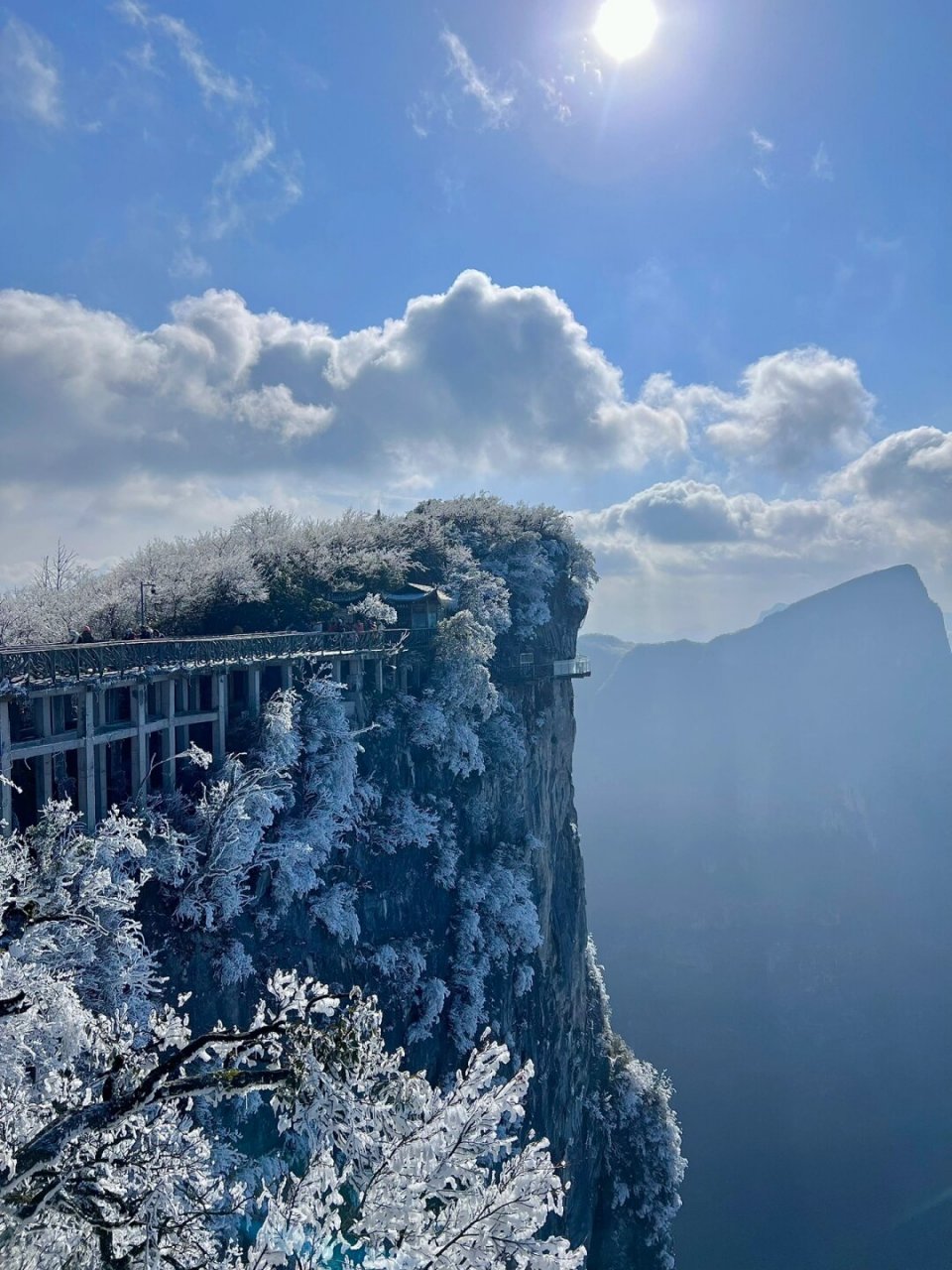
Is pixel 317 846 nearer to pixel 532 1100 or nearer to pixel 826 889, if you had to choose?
pixel 532 1100

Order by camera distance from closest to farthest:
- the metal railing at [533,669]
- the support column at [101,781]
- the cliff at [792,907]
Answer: the support column at [101,781], the metal railing at [533,669], the cliff at [792,907]

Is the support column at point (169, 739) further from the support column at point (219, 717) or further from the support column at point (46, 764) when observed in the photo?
the support column at point (46, 764)

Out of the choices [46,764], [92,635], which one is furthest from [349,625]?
[46,764]

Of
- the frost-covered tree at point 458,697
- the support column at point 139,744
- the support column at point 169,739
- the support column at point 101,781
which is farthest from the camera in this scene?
the frost-covered tree at point 458,697

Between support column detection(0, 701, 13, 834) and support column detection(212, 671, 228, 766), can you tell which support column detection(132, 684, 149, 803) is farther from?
support column detection(0, 701, 13, 834)

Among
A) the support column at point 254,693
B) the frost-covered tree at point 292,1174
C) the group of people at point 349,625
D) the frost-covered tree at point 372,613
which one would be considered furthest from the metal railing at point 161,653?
the frost-covered tree at point 292,1174

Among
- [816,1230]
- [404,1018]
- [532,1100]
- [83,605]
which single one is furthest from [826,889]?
[83,605]

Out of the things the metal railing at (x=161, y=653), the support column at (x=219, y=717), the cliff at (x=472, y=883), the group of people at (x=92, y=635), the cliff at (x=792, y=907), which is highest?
the group of people at (x=92, y=635)
